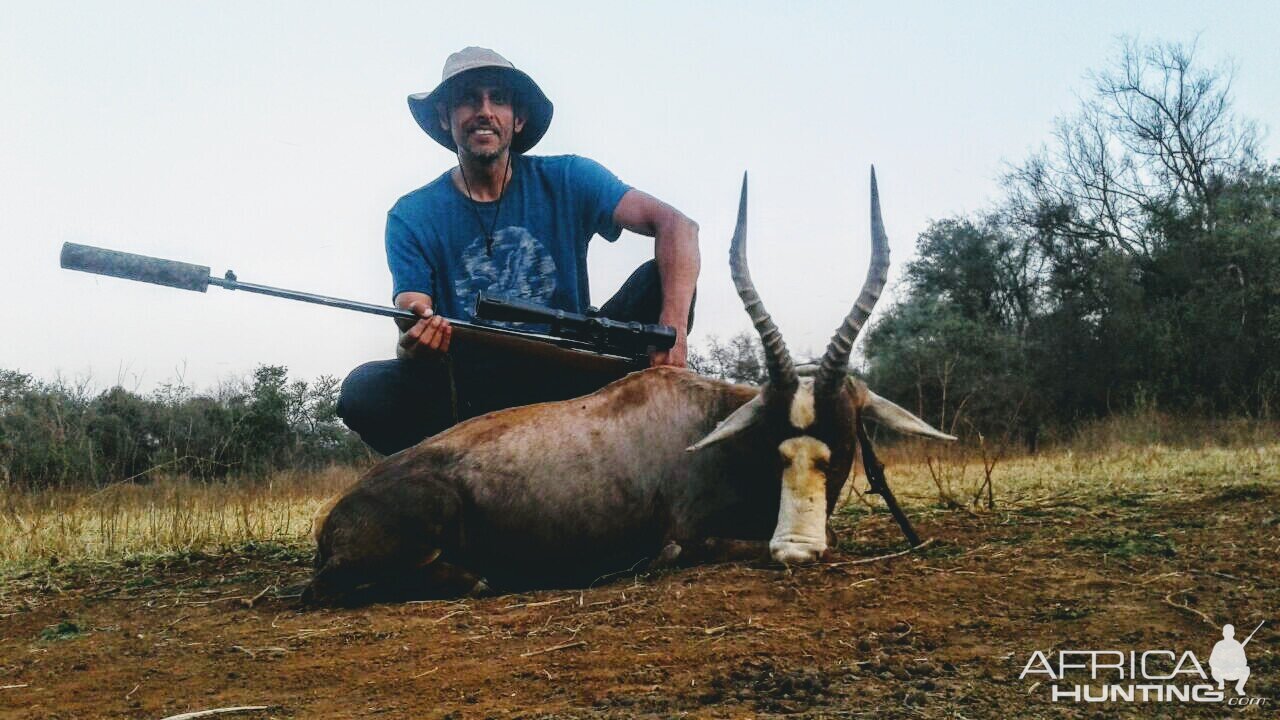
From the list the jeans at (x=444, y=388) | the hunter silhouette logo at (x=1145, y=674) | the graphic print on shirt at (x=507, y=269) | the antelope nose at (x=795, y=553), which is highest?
the graphic print on shirt at (x=507, y=269)

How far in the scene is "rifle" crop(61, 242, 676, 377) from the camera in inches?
182

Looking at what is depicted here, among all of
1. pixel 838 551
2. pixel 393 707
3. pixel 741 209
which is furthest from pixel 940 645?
pixel 741 209

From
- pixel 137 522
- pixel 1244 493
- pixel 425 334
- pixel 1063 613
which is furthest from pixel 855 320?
pixel 137 522

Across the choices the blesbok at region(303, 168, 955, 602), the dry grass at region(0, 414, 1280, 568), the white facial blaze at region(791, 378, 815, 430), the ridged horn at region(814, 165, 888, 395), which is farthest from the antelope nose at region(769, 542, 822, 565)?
the dry grass at region(0, 414, 1280, 568)

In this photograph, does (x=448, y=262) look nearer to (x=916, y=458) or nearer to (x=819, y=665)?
(x=819, y=665)

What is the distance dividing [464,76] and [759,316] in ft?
7.82

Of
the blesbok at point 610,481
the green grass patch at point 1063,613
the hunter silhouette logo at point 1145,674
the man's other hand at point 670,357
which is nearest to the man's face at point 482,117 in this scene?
the man's other hand at point 670,357

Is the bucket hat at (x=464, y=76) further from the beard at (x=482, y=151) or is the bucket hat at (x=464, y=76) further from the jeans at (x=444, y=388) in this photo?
the jeans at (x=444, y=388)

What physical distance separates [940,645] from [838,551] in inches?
66.8

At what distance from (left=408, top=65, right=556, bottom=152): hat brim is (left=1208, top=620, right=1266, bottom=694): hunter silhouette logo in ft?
14.1

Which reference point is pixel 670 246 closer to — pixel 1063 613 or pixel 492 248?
pixel 492 248

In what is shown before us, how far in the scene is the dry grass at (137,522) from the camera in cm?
608

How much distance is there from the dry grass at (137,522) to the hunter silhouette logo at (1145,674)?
4.94 meters

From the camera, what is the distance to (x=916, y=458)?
38.5 ft
